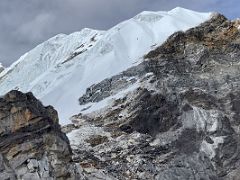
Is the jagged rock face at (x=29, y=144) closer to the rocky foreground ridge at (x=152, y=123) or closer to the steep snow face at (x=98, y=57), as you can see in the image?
the rocky foreground ridge at (x=152, y=123)

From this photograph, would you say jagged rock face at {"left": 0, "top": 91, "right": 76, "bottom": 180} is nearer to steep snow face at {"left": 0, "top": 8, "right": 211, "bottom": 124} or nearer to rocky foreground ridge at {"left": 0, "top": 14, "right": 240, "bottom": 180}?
rocky foreground ridge at {"left": 0, "top": 14, "right": 240, "bottom": 180}

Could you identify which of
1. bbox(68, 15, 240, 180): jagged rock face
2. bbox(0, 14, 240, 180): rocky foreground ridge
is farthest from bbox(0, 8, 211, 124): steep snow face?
bbox(0, 14, 240, 180): rocky foreground ridge

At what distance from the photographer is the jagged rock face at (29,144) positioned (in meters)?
47.1

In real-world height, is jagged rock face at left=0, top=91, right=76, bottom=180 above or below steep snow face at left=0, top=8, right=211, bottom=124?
below

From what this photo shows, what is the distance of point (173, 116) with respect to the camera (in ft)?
226

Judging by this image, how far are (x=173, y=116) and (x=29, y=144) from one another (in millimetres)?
24028

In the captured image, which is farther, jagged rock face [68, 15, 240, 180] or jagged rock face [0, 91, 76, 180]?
jagged rock face [68, 15, 240, 180]

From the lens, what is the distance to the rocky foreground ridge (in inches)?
1940

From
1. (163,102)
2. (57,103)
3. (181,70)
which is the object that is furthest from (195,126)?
(57,103)

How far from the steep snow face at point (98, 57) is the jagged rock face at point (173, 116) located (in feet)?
11.9

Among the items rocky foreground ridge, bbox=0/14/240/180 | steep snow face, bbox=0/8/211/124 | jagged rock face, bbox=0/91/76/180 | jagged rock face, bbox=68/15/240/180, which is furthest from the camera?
steep snow face, bbox=0/8/211/124

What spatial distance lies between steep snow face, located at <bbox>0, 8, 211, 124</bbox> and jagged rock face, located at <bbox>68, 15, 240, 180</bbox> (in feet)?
11.9

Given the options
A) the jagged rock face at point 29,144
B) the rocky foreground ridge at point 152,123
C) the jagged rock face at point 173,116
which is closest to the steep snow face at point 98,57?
the jagged rock face at point 173,116

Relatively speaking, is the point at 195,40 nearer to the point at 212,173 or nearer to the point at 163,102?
the point at 163,102
